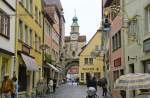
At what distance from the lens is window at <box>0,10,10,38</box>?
84.9ft

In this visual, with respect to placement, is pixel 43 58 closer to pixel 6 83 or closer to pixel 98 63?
pixel 6 83

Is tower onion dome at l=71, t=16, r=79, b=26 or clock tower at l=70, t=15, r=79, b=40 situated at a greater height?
tower onion dome at l=71, t=16, r=79, b=26

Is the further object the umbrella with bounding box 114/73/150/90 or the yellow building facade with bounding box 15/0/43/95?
the yellow building facade with bounding box 15/0/43/95

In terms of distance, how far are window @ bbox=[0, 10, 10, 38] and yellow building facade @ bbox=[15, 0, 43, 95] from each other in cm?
254

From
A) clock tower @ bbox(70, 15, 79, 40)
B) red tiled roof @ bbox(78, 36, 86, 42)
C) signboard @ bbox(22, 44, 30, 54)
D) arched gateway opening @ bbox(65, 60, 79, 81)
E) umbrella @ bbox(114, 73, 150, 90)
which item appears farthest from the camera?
clock tower @ bbox(70, 15, 79, 40)

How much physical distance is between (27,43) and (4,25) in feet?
32.1

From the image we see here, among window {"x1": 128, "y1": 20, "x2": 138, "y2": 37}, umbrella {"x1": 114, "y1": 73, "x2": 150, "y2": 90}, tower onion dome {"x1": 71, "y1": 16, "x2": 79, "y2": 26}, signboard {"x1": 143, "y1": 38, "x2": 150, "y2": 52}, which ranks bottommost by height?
umbrella {"x1": 114, "y1": 73, "x2": 150, "y2": 90}

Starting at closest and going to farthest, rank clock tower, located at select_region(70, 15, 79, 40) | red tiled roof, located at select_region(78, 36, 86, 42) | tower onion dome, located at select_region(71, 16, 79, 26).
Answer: red tiled roof, located at select_region(78, 36, 86, 42)
clock tower, located at select_region(70, 15, 79, 40)
tower onion dome, located at select_region(71, 16, 79, 26)

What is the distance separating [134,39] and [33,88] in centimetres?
1638

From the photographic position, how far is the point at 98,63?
292ft

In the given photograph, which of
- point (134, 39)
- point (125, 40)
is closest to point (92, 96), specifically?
point (134, 39)

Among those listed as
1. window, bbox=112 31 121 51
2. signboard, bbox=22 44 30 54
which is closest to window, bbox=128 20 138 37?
window, bbox=112 31 121 51

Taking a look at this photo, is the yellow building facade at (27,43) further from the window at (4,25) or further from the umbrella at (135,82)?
the umbrella at (135,82)

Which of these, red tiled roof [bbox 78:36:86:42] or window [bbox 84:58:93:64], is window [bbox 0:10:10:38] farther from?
red tiled roof [bbox 78:36:86:42]
